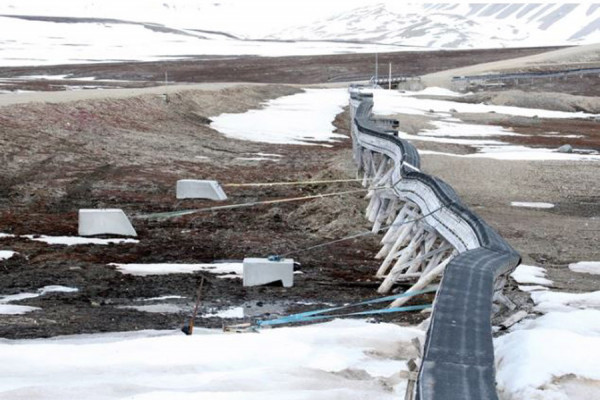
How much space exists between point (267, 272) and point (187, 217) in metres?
5.06

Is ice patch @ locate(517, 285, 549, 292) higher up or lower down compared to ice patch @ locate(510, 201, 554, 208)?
higher up

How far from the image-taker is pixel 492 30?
180375 millimetres

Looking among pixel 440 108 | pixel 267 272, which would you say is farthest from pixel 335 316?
Answer: pixel 440 108

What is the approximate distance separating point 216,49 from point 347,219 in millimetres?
111926

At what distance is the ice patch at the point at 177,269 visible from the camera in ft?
42.5

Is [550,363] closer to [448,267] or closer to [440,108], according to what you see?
[448,267]

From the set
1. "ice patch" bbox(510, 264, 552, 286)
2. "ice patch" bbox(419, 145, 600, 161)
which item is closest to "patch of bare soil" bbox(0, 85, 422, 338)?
"ice patch" bbox(510, 264, 552, 286)

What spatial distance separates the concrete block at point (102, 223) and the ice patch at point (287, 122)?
14.1 m

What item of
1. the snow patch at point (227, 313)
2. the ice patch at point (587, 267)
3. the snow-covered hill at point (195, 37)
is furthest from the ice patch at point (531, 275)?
the snow-covered hill at point (195, 37)

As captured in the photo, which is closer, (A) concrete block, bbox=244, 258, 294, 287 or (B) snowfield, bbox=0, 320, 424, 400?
(B) snowfield, bbox=0, 320, 424, 400

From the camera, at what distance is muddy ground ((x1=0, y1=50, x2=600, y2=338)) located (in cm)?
1166

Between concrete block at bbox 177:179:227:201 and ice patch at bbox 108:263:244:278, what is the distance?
5045 millimetres

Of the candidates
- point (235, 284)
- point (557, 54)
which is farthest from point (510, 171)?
point (557, 54)

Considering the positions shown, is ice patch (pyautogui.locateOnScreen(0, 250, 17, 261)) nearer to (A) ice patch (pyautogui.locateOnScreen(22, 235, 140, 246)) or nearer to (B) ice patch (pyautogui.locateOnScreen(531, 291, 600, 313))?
(A) ice patch (pyautogui.locateOnScreen(22, 235, 140, 246))
